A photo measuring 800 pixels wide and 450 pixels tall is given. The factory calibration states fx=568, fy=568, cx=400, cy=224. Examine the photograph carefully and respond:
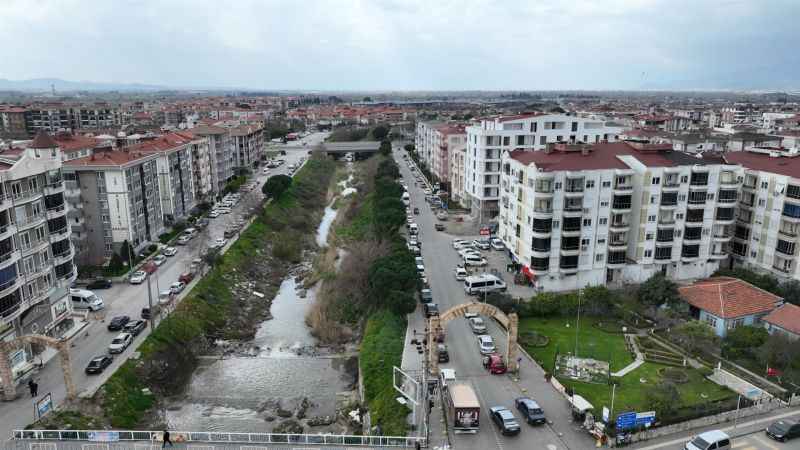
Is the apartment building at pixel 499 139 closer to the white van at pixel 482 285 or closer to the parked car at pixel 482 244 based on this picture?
the parked car at pixel 482 244

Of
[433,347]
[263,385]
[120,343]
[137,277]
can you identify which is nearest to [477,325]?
[433,347]

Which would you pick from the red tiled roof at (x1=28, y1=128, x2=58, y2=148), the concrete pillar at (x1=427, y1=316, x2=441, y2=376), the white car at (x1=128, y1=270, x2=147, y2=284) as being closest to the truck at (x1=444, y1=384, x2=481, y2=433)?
the concrete pillar at (x1=427, y1=316, x2=441, y2=376)

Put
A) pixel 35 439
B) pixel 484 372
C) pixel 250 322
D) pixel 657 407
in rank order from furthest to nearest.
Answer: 1. pixel 250 322
2. pixel 484 372
3. pixel 657 407
4. pixel 35 439

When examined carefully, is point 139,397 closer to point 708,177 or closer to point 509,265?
point 509,265

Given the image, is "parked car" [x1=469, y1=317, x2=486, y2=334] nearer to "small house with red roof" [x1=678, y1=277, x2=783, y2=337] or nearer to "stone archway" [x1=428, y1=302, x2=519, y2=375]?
"stone archway" [x1=428, y1=302, x2=519, y2=375]

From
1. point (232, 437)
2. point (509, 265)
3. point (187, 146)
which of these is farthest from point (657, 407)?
point (187, 146)

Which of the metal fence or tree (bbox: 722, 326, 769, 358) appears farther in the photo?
tree (bbox: 722, 326, 769, 358)
